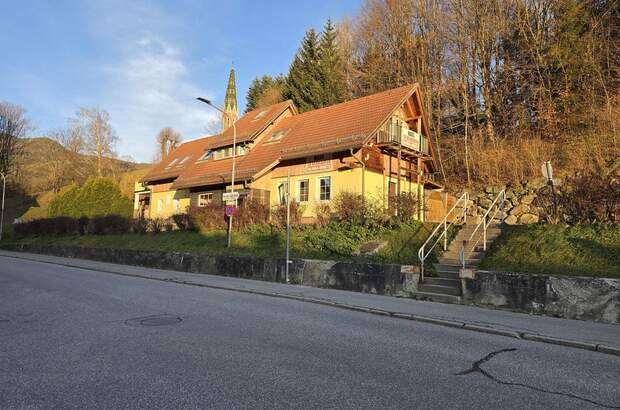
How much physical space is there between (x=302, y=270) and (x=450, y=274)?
511 centimetres

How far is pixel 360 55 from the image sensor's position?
40.4 meters

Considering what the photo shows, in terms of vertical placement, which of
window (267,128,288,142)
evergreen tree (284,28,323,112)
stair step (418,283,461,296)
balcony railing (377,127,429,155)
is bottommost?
stair step (418,283,461,296)

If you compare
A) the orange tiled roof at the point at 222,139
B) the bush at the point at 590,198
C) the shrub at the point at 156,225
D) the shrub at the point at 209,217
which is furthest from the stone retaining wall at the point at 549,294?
the shrub at the point at 156,225

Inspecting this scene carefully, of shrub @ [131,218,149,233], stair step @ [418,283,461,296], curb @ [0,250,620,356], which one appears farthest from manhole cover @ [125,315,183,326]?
shrub @ [131,218,149,233]

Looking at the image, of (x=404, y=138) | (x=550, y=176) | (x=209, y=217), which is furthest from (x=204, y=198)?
(x=550, y=176)

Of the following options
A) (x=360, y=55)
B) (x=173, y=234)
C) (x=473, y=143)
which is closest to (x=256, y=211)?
(x=173, y=234)

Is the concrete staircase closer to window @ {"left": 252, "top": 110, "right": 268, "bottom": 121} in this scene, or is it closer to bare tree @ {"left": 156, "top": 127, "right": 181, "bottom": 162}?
window @ {"left": 252, "top": 110, "right": 268, "bottom": 121}

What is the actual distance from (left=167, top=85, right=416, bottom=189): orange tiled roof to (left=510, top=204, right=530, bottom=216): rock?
826 centimetres

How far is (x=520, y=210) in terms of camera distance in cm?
2108

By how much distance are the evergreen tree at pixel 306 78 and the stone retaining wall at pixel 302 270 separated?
81.7 ft

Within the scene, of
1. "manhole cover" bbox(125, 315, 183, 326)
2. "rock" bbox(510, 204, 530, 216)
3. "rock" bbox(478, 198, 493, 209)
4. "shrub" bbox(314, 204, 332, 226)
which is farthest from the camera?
"rock" bbox(478, 198, 493, 209)

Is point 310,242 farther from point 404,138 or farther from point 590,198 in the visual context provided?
point 404,138

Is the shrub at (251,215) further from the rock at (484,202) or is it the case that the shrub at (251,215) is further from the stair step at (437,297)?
the rock at (484,202)

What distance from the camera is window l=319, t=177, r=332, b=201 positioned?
78.7 feet
